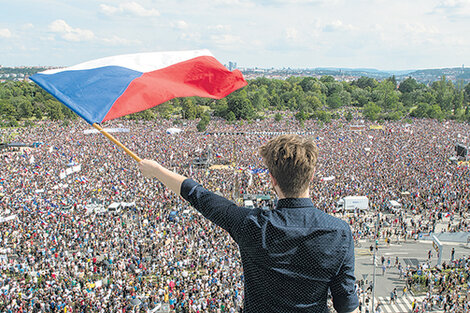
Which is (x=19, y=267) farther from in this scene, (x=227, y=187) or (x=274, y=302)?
(x=274, y=302)

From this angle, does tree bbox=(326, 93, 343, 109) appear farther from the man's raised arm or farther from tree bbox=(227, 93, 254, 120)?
the man's raised arm

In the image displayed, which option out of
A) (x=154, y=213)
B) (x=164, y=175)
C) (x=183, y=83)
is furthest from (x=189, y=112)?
(x=164, y=175)

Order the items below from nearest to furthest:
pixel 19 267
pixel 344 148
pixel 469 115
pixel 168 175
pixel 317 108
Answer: pixel 168 175, pixel 19 267, pixel 344 148, pixel 469 115, pixel 317 108

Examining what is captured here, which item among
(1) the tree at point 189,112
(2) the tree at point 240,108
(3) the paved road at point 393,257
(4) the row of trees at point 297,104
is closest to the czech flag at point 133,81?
(3) the paved road at point 393,257

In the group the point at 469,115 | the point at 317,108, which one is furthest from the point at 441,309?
the point at 317,108

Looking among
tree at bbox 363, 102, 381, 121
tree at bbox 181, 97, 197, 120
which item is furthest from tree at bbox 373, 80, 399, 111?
tree at bbox 181, 97, 197, 120

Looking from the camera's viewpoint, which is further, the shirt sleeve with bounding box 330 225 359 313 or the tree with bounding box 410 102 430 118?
the tree with bounding box 410 102 430 118
